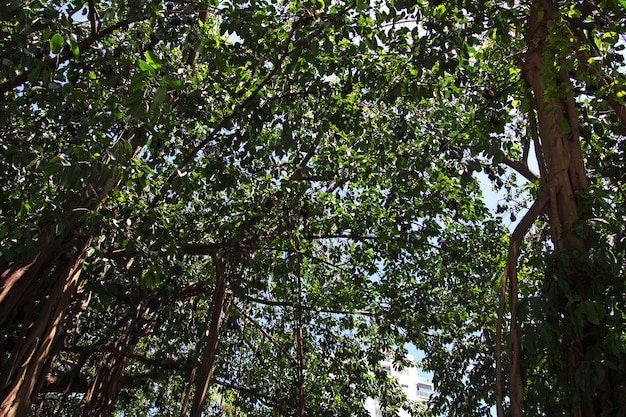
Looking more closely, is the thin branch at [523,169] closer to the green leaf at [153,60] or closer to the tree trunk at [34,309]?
the green leaf at [153,60]

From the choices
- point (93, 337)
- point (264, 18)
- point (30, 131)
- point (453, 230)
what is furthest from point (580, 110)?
point (93, 337)

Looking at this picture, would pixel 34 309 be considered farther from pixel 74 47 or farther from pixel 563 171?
pixel 563 171

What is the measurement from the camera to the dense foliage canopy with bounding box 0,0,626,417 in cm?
184

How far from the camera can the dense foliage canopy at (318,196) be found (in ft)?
6.03

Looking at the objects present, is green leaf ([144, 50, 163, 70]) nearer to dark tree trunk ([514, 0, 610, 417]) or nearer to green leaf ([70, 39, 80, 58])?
green leaf ([70, 39, 80, 58])

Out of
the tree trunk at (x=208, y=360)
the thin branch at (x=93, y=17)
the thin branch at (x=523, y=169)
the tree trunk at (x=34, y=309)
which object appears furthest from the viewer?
the thin branch at (x=523, y=169)

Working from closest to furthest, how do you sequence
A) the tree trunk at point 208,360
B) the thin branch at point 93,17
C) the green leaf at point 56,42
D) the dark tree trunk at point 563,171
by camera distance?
the dark tree trunk at point 563,171 → the green leaf at point 56,42 → the thin branch at point 93,17 → the tree trunk at point 208,360

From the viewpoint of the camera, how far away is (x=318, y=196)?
423 centimetres

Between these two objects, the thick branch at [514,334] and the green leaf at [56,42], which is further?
the green leaf at [56,42]

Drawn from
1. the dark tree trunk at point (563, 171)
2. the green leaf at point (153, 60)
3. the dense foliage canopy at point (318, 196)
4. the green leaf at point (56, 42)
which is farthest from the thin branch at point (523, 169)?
the green leaf at point (56, 42)

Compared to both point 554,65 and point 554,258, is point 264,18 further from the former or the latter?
point 554,258

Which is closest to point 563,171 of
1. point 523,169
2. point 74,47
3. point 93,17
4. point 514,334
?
point 514,334

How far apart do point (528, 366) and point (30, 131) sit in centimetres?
292

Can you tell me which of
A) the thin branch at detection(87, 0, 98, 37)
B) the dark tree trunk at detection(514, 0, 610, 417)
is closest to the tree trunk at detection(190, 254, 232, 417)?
the thin branch at detection(87, 0, 98, 37)
